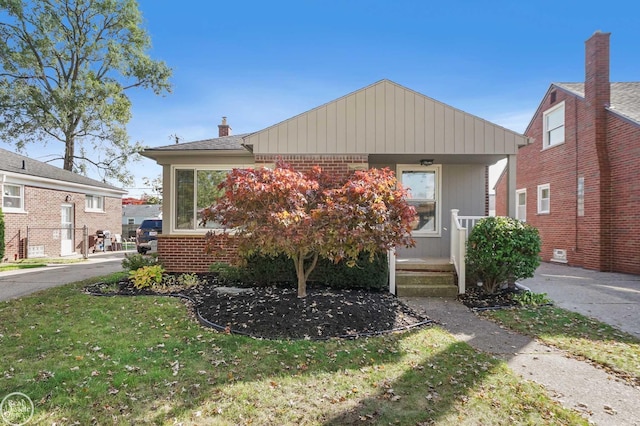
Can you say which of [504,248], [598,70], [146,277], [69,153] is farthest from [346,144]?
[69,153]

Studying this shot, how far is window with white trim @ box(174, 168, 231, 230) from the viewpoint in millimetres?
8578

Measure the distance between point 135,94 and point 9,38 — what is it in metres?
6.44

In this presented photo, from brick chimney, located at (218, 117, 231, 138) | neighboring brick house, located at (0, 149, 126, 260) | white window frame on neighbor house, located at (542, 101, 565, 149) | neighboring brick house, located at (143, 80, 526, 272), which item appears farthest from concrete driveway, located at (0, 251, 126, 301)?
white window frame on neighbor house, located at (542, 101, 565, 149)

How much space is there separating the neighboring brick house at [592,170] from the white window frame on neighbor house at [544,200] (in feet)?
0.13

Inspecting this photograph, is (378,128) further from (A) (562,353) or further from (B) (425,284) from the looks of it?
(A) (562,353)

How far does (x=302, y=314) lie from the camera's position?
202 inches

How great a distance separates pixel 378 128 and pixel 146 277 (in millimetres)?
5930

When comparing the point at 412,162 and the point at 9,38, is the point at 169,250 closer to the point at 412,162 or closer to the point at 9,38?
the point at 412,162

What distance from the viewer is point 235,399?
9.95ft

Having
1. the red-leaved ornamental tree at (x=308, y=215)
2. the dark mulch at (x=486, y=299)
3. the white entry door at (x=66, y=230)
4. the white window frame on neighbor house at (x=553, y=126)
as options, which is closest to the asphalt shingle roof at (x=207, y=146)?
the red-leaved ornamental tree at (x=308, y=215)

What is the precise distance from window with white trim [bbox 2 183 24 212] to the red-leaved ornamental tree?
13.3m

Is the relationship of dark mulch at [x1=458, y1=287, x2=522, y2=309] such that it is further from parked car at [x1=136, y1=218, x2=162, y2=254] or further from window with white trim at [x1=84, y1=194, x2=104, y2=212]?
window with white trim at [x1=84, y1=194, x2=104, y2=212]

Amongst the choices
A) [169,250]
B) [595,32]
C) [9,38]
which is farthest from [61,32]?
[595,32]

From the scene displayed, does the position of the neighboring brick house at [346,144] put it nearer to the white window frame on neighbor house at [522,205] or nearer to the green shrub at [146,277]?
the green shrub at [146,277]
